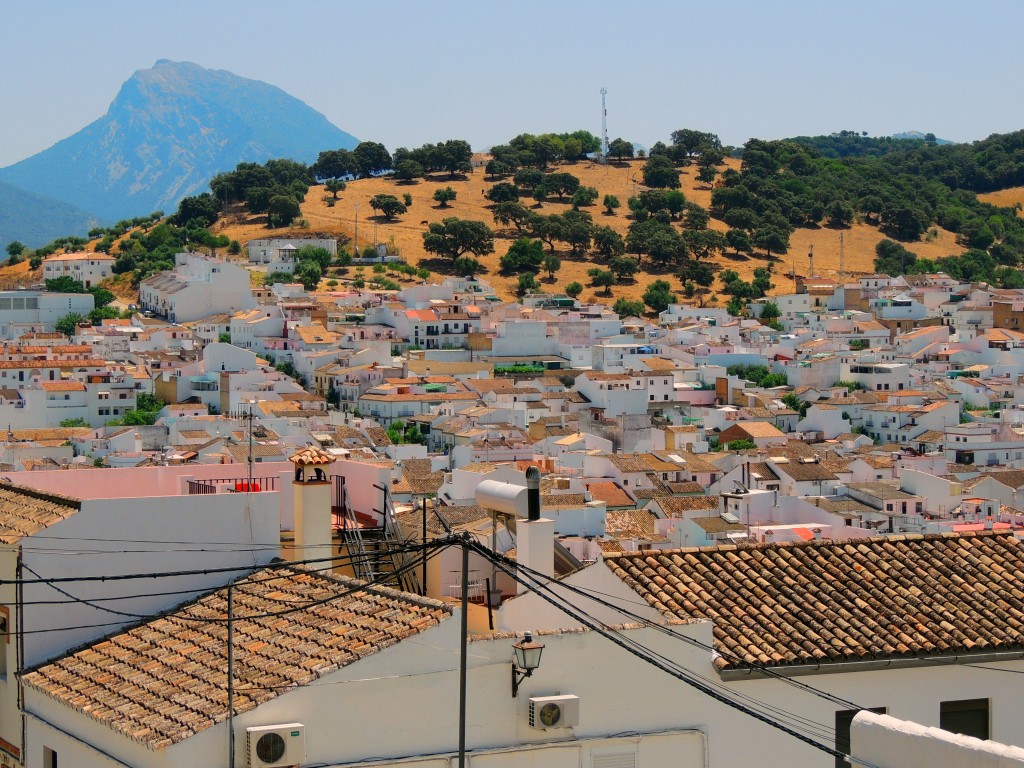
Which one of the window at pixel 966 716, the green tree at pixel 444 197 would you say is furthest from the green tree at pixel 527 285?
the window at pixel 966 716

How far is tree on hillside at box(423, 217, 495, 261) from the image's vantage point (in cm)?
8200

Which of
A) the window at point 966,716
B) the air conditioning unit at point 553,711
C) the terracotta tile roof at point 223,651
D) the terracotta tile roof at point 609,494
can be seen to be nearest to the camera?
the terracotta tile roof at point 223,651

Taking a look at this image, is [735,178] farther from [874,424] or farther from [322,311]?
[874,424]

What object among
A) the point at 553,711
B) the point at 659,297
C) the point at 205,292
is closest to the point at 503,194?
the point at 659,297

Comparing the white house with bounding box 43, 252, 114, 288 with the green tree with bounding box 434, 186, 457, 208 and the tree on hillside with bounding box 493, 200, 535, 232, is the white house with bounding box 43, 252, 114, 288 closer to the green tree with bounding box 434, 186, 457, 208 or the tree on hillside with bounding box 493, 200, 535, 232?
the tree on hillside with bounding box 493, 200, 535, 232

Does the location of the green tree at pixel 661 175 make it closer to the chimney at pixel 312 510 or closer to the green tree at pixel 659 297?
the green tree at pixel 659 297

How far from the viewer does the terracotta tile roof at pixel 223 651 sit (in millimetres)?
6855

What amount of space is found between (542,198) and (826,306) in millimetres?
23479

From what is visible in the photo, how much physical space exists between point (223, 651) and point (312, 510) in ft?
3.91

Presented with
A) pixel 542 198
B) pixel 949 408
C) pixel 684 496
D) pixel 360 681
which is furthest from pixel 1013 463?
pixel 542 198

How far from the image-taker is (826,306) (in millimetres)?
79375

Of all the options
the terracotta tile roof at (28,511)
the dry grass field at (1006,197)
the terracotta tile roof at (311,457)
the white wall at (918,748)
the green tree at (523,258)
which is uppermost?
the dry grass field at (1006,197)

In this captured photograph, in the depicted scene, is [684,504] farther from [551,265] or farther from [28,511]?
[551,265]

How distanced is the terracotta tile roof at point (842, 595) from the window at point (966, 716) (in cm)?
27
